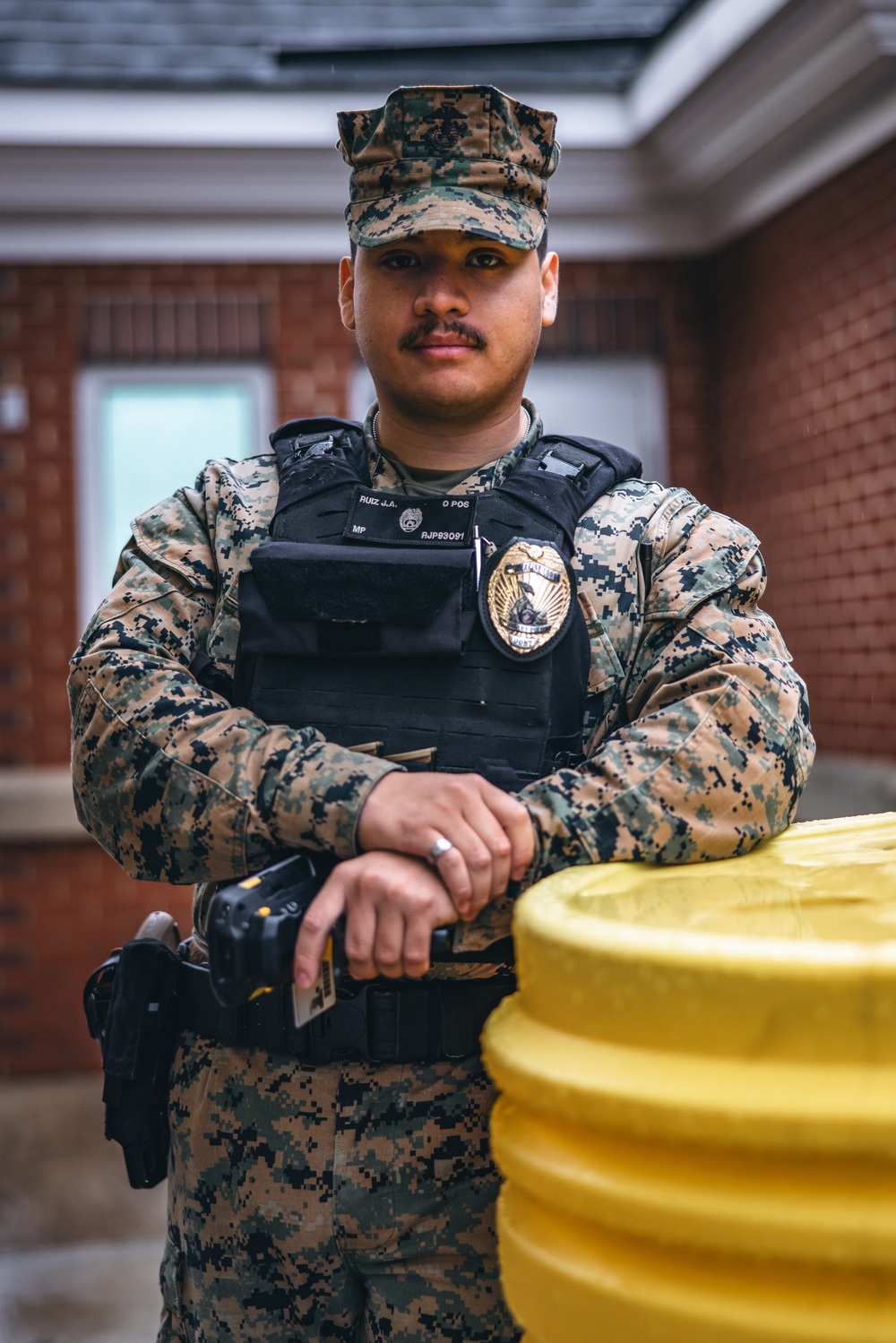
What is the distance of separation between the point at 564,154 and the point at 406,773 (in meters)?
3.96

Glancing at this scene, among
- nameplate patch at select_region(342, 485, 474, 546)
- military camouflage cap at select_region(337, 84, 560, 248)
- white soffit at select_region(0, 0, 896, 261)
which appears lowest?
nameplate patch at select_region(342, 485, 474, 546)

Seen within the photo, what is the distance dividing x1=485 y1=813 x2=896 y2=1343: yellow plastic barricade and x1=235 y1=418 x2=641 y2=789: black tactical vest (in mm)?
518

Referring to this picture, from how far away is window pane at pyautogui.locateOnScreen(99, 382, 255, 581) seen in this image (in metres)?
5.20

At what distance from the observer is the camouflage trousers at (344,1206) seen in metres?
1.52

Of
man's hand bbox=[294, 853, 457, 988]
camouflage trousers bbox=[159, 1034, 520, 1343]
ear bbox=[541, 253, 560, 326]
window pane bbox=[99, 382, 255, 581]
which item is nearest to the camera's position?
man's hand bbox=[294, 853, 457, 988]


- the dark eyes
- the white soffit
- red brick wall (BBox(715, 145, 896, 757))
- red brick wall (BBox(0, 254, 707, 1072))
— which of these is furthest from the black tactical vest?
red brick wall (BBox(0, 254, 707, 1072))

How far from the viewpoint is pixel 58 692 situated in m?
5.06

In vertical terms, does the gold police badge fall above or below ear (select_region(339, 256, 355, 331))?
below

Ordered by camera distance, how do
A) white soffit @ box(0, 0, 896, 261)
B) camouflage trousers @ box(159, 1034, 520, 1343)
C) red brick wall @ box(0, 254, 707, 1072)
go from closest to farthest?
camouflage trousers @ box(159, 1034, 520, 1343) → white soffit @ box(0, 0, 896, 261) → red brick wall @ box(0, 254, 707, 1072)

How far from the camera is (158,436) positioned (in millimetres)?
5199

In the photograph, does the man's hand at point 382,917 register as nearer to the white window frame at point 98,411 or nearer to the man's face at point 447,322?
the man's face at point 447,322

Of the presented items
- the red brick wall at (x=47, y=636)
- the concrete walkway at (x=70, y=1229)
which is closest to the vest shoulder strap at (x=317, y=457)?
the concrete walkway at (x=70, y=1229)

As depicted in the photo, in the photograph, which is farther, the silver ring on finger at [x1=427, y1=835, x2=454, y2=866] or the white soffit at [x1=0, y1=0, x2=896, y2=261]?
the white soffit at [x1=0, y1=0, x2=896, y2=261]

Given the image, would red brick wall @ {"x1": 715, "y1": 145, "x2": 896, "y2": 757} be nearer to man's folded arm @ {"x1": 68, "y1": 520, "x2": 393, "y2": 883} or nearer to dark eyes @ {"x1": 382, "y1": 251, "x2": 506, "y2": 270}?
dark eyes @ {"x1": 382, "y1": 251, "x2": 506, "y2": 270}
